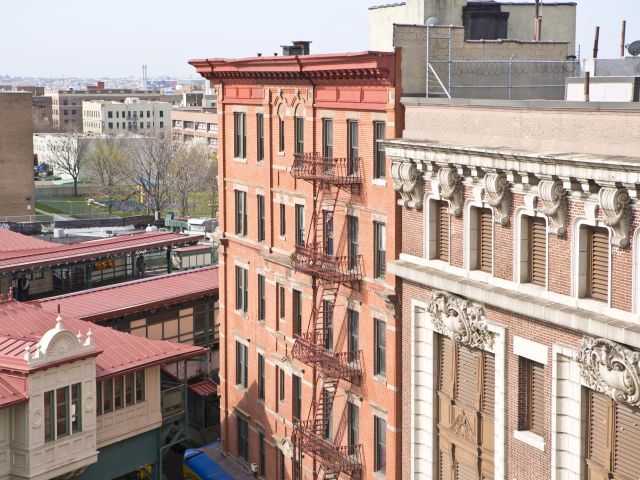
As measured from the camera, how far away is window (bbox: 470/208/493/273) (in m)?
29.1

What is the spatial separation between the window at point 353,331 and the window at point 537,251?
32.3 feet

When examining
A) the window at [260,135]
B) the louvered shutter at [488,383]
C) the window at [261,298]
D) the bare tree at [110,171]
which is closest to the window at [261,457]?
the window at [261,298]

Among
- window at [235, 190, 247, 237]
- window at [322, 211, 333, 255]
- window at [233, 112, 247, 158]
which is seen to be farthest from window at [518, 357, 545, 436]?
window at [233, 112, 247, 158]

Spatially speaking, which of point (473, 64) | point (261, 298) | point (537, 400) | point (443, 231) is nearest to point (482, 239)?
point (443, 231)

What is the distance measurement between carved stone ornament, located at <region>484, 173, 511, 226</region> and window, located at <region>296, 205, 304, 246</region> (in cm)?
1240

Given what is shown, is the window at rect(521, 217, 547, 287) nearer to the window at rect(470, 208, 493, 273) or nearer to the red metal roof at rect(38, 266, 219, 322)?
the window at rect(470, 208, 493, 273)

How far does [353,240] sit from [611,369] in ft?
44.1

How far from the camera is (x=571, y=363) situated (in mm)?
25625

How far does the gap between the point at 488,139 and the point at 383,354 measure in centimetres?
924

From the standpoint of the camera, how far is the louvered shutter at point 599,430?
2480cm

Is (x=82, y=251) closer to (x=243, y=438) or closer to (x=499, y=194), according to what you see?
(x=243, y=438)

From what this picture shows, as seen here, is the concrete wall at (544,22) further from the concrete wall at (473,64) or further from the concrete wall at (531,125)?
the concrete wall at (531,125)

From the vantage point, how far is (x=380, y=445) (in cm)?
3556

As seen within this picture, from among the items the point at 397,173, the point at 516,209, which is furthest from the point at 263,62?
the point at 516,209
